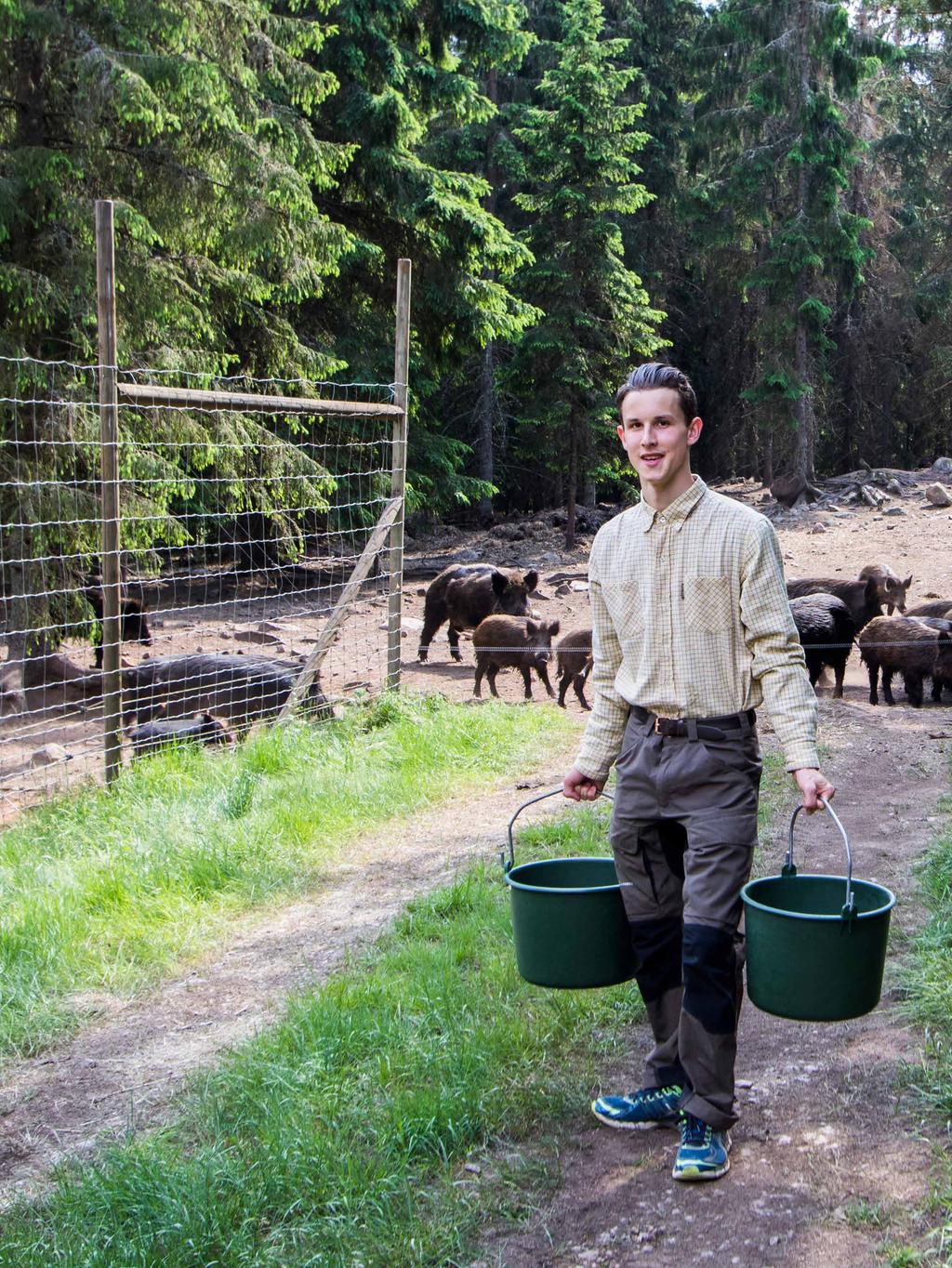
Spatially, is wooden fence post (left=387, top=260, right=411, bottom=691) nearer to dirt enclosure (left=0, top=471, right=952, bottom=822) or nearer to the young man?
dirt enclosure (left=0, top=471, right=952, bottom=822)

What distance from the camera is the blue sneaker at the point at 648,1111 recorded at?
11.8 ft

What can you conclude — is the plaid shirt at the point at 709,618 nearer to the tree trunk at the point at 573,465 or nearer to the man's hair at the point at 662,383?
the man's hair at the point at 662,383

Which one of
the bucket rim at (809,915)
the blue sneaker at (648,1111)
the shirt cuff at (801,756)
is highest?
the shirt cuff at (801,756)

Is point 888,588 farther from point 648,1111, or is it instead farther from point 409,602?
point 648,1111

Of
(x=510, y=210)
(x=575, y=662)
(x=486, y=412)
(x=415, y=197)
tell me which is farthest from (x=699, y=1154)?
(x=510, y=210)

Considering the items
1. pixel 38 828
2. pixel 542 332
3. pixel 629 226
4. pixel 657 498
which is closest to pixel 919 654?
pixel 38 828

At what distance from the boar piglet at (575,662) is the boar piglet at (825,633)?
2143 mm

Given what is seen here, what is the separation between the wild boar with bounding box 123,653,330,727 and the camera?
10.3 metres

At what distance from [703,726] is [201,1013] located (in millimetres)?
2436

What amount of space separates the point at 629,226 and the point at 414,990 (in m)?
30.5

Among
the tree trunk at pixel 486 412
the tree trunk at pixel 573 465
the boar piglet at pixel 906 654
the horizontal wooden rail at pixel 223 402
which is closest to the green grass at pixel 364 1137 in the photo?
the horizontal wooden rail at pixel 223 402

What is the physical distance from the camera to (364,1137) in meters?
3.57

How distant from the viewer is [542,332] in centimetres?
2438

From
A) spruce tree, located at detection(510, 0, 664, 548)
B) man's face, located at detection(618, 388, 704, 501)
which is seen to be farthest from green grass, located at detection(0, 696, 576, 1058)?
spruce tree, located at detection(510, 0, 664, 548)
